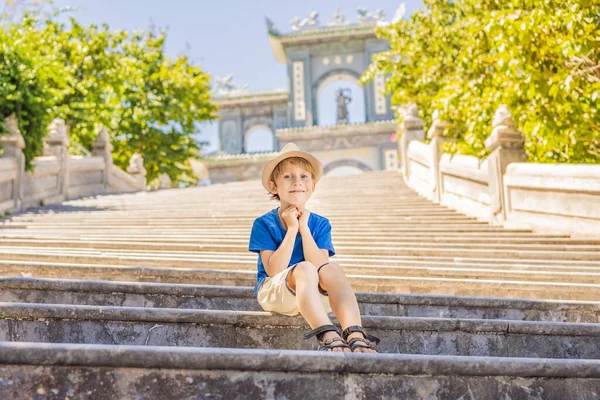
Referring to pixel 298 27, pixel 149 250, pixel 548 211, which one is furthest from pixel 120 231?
pixel 298 27

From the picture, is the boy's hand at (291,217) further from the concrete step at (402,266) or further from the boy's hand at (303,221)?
the concrete step at (402,266)

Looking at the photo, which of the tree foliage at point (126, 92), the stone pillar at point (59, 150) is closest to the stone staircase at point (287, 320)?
the stone pillar at point (59, 150)

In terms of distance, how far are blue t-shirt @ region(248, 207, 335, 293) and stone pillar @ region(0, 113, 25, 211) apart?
7.31m

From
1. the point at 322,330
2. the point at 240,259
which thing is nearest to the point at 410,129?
the point at 240,259

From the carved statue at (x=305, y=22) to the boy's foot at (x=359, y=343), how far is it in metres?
26.4

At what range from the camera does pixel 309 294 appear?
8.59 feet

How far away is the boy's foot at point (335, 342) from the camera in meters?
→ 2.36

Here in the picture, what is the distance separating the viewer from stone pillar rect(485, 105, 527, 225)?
7.39 metres

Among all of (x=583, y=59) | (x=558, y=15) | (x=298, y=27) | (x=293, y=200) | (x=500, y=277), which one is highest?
(x=298, y=27)

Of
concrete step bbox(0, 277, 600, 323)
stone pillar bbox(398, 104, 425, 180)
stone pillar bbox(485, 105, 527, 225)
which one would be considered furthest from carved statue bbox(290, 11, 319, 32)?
concrete step bbox(0, 277, 600, 323)

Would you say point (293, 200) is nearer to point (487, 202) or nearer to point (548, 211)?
point (548, 211)

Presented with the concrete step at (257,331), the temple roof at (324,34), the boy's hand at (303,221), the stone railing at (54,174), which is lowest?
the concrete step at (257,331)

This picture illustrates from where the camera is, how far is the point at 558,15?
5.93 meters

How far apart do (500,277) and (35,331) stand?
3.05m
